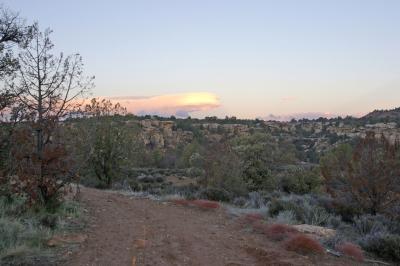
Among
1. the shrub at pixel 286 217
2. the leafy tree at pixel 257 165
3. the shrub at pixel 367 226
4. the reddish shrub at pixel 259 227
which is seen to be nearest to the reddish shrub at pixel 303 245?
the reddish shrub at pixel 259 227

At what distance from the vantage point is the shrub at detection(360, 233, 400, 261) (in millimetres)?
10648

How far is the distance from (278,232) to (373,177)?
7.58 meters

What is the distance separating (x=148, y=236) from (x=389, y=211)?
32.5 ft

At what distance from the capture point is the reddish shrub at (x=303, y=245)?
10070mm

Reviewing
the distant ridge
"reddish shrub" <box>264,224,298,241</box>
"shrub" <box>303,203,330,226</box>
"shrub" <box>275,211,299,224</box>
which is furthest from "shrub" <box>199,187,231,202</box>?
the distant ridge

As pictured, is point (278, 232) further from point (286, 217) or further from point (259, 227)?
point (286, 217)

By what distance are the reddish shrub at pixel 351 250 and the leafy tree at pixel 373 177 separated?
7211 mm

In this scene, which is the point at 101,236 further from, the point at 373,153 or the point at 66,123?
the point at 373,153

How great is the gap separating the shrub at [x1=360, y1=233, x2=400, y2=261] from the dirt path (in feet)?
6.29

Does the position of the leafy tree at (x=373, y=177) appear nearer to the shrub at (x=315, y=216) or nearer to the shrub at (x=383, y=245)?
the shrub at (x=315, y=216)

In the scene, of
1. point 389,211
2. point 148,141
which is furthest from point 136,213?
point 148,141

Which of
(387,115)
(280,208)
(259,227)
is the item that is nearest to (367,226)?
(280,208)

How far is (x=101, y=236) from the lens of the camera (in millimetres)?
10641

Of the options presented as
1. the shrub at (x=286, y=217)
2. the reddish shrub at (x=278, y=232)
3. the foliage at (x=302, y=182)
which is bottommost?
the foliage at (x=302, y=182)
